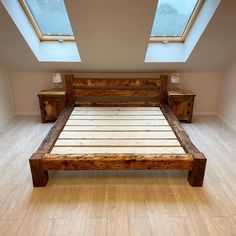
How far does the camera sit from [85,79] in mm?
3271

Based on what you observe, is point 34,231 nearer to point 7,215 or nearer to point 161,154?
point 7,215

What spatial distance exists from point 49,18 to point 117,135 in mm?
1807

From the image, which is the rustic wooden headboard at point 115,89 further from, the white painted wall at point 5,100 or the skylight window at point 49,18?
the white painted wall at point 5,100

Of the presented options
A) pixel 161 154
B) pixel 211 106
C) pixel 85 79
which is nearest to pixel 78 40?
pixel 85 79

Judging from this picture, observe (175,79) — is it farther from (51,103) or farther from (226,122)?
(51,103)

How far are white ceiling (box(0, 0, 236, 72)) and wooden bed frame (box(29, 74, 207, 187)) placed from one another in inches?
10.8

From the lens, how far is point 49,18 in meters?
2.76

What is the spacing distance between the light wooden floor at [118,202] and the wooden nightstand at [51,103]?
1006mm

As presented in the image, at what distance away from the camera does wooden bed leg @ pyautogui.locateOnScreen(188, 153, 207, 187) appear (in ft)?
6.13

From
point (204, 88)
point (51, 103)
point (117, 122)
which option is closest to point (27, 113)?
point (51, 103)

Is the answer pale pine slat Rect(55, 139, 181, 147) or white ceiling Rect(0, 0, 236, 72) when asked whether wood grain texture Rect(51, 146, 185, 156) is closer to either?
pale pine slat Rect(55, 139, 181, 147)

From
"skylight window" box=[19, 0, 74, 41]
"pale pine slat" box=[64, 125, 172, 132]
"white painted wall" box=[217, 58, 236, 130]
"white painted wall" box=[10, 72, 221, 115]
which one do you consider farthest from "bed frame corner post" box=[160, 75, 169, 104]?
"skylight window" box=[19, 0, 74, 41]

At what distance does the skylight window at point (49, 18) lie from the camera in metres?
2.52

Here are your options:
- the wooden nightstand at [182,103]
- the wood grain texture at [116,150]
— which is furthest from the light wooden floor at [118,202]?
the wooden nightstand at [182,103]
